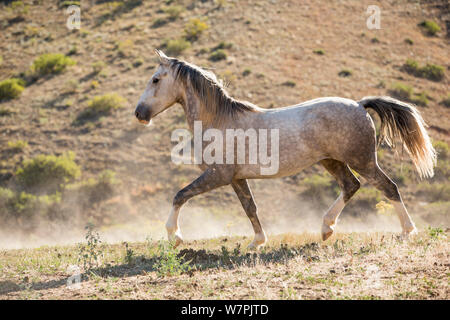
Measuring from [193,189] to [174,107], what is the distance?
1761cm

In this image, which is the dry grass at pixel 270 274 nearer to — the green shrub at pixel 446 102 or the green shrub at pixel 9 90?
the green shrub at pixel 446 102

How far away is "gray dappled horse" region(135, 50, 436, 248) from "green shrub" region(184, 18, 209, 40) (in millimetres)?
23735

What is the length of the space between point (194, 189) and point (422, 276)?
3.18 metres

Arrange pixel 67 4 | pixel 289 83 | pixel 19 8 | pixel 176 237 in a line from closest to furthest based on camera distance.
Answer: pixel 176 237 < pixel 289 83 < pixel 19 8 < pixel 67 4

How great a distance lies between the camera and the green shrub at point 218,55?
1077 inches

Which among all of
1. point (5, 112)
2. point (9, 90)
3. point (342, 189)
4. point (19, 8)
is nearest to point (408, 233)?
point (342, 189)

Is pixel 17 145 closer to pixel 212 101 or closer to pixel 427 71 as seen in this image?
pixel 212 101

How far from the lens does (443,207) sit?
15.5 meters

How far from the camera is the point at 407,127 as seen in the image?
24.3 feet

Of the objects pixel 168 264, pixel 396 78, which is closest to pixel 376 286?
pixel 168 264

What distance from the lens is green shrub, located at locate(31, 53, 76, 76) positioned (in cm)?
2756

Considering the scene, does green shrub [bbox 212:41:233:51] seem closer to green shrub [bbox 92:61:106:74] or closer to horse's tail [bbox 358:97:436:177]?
green shrub [bbox 92:61:106:74]

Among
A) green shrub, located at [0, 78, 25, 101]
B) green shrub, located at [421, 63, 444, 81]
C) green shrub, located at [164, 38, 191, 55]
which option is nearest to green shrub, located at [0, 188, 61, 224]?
green shrub, located at [0, 78, 25, 101]

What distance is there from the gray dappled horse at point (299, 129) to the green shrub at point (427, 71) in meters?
21.1
